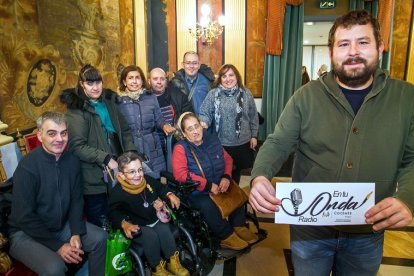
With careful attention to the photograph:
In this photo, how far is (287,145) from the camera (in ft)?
4.68

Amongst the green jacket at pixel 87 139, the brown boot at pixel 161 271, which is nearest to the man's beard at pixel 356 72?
the brown boot at pixel 161 271

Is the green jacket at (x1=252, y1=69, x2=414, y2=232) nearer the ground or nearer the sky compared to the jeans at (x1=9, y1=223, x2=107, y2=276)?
nearer the sky

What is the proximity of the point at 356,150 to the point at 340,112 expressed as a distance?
0.17 meters

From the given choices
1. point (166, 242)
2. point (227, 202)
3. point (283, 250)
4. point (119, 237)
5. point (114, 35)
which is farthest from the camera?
point (114, 35)

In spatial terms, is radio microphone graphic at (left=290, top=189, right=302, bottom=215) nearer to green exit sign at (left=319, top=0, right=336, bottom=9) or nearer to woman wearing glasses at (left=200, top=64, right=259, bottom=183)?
woman wearing glasses at (left=200, top=64, right=259, bottom=183)

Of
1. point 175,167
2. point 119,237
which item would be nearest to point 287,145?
point 119,237

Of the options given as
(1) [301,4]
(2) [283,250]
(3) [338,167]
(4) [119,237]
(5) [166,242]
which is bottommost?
(2) [283,250]

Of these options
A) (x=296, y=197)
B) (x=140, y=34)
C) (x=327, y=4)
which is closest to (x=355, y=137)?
(x=296, y=197)

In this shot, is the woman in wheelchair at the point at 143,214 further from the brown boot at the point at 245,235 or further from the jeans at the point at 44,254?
the brown boot at the point at 245,235

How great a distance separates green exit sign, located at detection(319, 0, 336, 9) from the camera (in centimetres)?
661

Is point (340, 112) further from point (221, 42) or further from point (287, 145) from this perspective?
point (221, 42)

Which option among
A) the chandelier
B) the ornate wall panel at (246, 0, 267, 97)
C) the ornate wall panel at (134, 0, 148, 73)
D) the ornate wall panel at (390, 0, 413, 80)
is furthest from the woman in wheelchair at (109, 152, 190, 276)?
the ornate wall panel at (390, 0, 413, 80)

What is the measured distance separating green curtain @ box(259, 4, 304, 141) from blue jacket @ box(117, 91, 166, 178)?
3.87m

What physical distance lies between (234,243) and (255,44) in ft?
15.7
